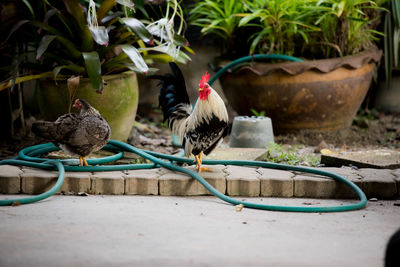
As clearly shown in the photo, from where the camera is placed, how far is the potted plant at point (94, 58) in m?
3.81

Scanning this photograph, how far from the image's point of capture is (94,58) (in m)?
3.80

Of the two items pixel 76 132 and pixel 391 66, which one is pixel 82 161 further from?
pixel 391 66

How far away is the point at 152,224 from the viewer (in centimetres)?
253

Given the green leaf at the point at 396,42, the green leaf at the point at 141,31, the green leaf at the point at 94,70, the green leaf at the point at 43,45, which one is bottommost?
the green leaf at the point at 94,70

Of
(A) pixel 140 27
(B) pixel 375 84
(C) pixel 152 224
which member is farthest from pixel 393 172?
(B) pixel 375 84

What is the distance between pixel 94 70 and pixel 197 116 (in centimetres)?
104

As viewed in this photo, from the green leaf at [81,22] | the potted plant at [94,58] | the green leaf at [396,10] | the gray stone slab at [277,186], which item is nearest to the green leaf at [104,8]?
the potted plant at [94,58]

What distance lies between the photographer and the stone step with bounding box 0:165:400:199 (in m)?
3.15

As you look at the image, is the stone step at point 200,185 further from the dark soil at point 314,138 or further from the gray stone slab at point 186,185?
the dark soil at point 314,138

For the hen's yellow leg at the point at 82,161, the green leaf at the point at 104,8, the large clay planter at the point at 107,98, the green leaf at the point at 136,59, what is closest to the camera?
the hen's yellow leg at the point at 82,161

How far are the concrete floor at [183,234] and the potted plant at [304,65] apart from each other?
1.92 meters

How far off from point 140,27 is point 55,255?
2.19 metres

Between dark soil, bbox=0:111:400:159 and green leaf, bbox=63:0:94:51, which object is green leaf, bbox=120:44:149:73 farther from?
dark soil, bbox=0:111:400:159

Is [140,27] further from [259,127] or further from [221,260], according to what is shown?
[221,260]
